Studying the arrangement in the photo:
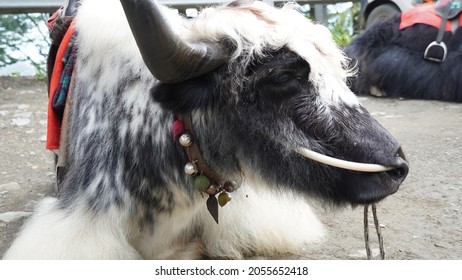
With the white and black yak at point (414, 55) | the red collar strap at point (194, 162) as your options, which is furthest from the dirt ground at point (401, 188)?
the red collar strap at point (194, 162)

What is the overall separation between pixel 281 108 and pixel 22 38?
4671mm

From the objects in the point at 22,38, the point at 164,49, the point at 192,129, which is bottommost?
the point at 22,38

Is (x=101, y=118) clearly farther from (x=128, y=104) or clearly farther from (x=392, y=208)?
(x=392, y=208)

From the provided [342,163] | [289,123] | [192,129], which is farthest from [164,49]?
[342,163]

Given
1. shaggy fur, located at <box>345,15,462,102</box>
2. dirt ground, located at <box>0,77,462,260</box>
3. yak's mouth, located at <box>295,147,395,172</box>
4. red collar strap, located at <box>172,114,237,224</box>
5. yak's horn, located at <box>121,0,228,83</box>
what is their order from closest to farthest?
yak's horn, located at <box>121,0,228,83</box>, yak's mouth, located at <box>295,147,395,172</box>, red collar strap, located at <box>172,114,237,224</box>, dirt ground, located at <box>0,77,462,260</box>, shaggy fur, located at <box>345,15,462,102</box>

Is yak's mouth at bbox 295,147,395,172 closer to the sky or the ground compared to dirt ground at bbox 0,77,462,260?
closer to the sky

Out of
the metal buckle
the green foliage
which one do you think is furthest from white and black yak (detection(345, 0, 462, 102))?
the green foliage

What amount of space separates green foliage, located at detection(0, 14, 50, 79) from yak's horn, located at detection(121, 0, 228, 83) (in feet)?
14.3

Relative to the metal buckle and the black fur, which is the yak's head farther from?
the metal buckle

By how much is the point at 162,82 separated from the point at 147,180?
0.36m

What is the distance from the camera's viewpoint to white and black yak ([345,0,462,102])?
507 centimetres

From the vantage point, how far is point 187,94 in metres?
1.76

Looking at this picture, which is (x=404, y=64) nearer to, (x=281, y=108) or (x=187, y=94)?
(x=281, y=108)

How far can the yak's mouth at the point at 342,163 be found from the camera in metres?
1.68
